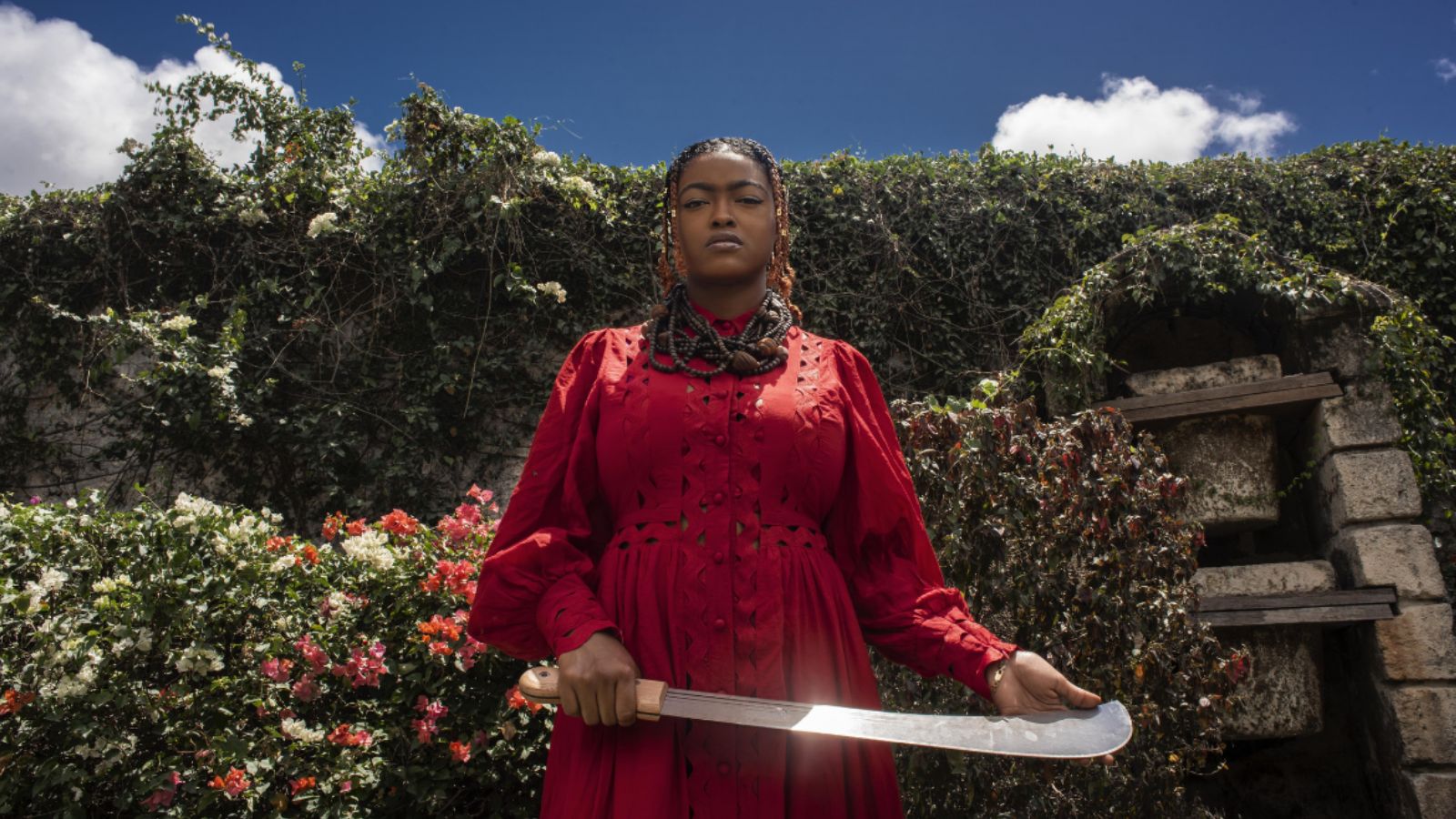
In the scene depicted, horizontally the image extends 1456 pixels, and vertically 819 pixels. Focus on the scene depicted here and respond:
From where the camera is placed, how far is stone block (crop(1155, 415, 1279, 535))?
416cm

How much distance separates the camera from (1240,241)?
4836 mm

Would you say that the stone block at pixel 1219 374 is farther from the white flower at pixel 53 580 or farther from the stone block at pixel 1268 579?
the white flower at pixel 53 580

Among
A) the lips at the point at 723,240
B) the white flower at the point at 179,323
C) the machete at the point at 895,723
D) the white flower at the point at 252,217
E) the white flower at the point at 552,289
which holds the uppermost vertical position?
the white flower at the point at 252,217

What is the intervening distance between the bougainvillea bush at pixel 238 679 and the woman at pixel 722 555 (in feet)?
5.06

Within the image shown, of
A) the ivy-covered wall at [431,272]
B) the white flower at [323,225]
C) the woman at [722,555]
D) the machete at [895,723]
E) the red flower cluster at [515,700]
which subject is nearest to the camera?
the machete at [895,723]

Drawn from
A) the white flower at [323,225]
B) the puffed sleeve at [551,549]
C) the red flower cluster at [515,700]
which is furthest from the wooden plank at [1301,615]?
the white flower at [323,225]

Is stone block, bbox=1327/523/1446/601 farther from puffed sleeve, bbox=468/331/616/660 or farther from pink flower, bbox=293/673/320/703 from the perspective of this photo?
pink flower, bbox=293/673/320/703

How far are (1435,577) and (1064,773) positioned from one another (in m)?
2.28

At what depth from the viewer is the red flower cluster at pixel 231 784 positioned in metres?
2.35

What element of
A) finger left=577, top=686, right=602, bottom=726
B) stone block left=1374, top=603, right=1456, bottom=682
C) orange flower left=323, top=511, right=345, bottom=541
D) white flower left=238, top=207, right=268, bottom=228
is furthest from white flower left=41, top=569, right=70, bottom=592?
stone block left=1374, top=603, right=1456, bottom=682

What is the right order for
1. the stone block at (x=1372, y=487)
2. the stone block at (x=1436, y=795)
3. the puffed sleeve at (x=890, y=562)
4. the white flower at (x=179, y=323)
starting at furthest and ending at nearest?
the white flower at (x=179, y=323)
the stone block at (x=1372, y=487)
the stone block at (x=1436, y=795)
the puffed sleeve at (x=890, y=562)

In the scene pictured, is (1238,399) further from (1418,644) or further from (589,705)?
(589,705)

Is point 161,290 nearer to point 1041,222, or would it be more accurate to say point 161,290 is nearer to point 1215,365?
point 1041,222

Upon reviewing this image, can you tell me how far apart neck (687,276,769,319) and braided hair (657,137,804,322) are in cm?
7
